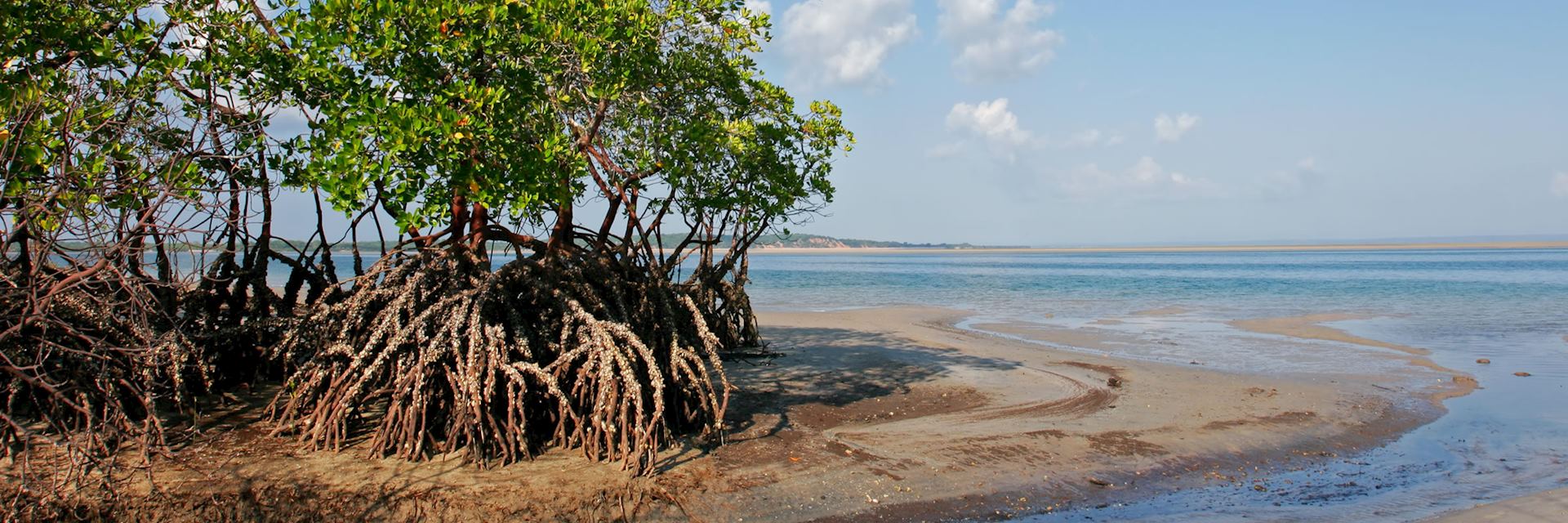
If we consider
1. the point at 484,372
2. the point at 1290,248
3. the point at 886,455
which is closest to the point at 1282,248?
the point at 1290,248

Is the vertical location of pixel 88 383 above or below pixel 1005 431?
above

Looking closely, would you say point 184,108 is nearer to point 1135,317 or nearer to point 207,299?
point 207,299

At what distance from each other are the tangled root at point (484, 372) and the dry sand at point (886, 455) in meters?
0.20

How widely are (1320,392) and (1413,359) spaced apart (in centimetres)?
429

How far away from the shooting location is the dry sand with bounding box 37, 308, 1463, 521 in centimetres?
591

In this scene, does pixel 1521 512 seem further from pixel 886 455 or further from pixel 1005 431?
pixel 886 455

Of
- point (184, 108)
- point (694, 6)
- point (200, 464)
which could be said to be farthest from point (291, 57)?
point (694, 6)

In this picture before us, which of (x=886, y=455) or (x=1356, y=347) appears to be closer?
(x=886, y=455)

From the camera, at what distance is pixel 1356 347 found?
15.2 meters

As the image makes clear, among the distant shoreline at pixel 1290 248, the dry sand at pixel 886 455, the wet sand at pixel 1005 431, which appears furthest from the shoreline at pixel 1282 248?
the dry sand at pixel 886 455

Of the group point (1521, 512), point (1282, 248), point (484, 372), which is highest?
point (484, 372)

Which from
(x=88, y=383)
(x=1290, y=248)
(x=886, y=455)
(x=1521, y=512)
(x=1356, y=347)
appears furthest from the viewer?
(x=1290, y=248)

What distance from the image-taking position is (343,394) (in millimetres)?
6633

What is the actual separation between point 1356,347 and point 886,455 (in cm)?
1148
